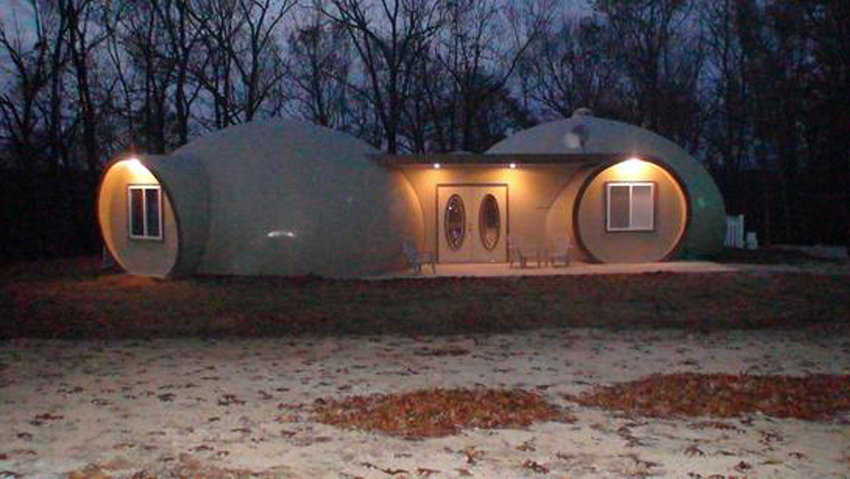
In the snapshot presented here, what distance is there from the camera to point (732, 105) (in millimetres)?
36844

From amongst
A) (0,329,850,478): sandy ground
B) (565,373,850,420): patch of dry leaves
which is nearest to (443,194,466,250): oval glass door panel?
(0,329,850,478): sandy ground

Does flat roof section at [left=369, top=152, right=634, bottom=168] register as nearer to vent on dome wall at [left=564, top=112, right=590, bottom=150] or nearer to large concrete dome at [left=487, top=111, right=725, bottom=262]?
large concrete dome at [left=487, top=111, right=725, bottom=262]

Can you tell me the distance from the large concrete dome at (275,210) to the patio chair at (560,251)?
3.35 meters

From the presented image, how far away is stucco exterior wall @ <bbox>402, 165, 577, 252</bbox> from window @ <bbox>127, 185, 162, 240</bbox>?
5.23 meters

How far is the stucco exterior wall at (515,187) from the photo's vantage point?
20812 millimetres

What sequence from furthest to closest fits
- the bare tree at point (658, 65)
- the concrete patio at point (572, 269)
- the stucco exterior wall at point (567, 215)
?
the bare tree at point (658, 65), the stucco exterior wall at point (567, 215), the concrete patio at point (572, 269)

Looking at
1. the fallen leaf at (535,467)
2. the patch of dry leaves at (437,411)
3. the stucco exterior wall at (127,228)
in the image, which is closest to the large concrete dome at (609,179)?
the stucco exterior wall at (127,228)

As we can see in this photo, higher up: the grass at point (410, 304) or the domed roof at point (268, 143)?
the domed roof at point (268, 143)

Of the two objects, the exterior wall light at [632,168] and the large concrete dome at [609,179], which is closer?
the large concrete dome at [609,179]

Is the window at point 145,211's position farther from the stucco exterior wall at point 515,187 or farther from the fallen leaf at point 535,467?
the fallen leaf at point 535,467

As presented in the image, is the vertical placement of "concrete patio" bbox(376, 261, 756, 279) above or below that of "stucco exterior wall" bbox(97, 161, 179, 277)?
below

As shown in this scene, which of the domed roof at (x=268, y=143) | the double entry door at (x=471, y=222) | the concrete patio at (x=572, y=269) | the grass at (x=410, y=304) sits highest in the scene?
the domed roof at (x=268, y=143)

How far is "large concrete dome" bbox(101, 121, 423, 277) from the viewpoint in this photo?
1816 cm

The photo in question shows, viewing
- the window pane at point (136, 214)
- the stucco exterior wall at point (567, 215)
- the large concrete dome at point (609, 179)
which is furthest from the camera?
the stucco exterior wall at point (567, 215)
